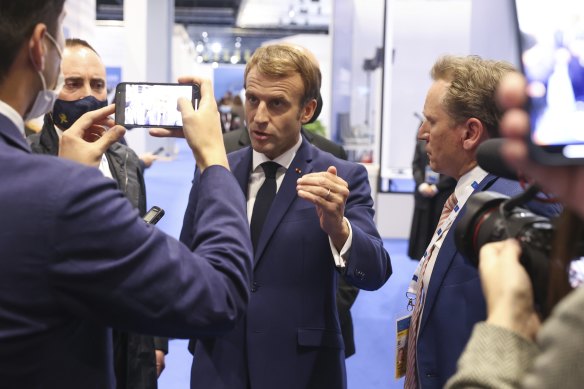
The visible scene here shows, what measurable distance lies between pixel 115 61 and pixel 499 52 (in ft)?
28.0

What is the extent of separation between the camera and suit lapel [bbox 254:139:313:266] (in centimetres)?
190

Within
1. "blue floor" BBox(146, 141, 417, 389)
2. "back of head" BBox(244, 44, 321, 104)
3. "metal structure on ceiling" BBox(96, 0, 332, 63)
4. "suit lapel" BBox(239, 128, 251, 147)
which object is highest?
"metal structure on ceiling" BBox(96, 0, 332, 63)

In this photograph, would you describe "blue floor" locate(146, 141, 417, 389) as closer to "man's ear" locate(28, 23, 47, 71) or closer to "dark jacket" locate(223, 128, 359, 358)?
"dark jacket" locate(223, 128, 359, 358)

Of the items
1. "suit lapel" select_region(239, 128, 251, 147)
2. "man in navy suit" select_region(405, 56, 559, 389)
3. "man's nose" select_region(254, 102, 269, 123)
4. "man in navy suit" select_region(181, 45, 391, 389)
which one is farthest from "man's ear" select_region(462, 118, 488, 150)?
"suit lapel" select_region(239, 128, 251, 147)

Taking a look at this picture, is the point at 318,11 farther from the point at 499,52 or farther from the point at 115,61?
the point at 499,52

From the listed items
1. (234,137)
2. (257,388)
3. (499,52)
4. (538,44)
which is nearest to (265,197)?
(257,388)

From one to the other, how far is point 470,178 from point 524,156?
46.3 inches

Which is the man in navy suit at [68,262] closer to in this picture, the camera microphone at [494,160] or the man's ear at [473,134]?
the camera microphone at [494,160]

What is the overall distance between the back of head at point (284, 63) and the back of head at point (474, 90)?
0.43 meters

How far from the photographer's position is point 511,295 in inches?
32.2

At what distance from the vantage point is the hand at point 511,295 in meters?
0.81

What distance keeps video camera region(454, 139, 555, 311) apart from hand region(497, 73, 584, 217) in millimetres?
94

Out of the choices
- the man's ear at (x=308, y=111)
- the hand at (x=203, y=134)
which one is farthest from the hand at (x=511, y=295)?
the man's ear at (x=308, y=111)

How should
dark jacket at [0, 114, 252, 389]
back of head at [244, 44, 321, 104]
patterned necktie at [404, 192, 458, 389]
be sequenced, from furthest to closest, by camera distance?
back of head at [244, 44, 321, 104] → patterned necktie at [404, 192, 458, 389] → dark jacket at [0, 114, 252, 389]
